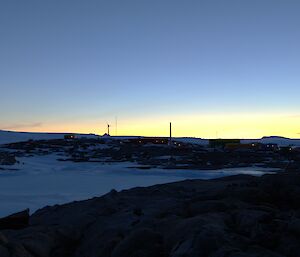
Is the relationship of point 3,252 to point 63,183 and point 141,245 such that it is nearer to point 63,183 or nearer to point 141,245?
point 141,245

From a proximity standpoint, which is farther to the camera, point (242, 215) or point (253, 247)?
point (242, 215)

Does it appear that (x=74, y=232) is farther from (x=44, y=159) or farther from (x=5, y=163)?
(x=44, y=159)

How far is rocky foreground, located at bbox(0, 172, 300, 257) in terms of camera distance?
6055 millimetres

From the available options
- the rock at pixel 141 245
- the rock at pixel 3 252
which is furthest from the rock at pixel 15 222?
the rock at pixel 141 245

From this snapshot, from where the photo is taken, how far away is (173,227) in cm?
737

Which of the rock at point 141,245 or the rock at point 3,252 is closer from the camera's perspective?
the rock at point 3,252

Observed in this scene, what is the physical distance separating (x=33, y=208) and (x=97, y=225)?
6978 millimetres

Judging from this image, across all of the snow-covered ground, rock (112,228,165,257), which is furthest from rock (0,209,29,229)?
the snow-covered ground

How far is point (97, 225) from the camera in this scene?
8961 millimetres

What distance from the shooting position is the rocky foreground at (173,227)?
605cm

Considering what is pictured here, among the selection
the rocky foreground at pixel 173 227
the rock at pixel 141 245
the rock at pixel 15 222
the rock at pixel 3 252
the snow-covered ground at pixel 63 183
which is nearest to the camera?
the rocky foreground at pixel 173 227

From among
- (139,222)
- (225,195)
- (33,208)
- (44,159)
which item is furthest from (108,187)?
(44,159)

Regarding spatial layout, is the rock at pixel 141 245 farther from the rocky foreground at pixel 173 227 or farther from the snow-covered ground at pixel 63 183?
the snow-covered ground at pixel 63 183

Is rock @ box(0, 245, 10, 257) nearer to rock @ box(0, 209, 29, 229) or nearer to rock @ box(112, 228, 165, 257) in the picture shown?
rock @ box(112, 228, 165, 257)
